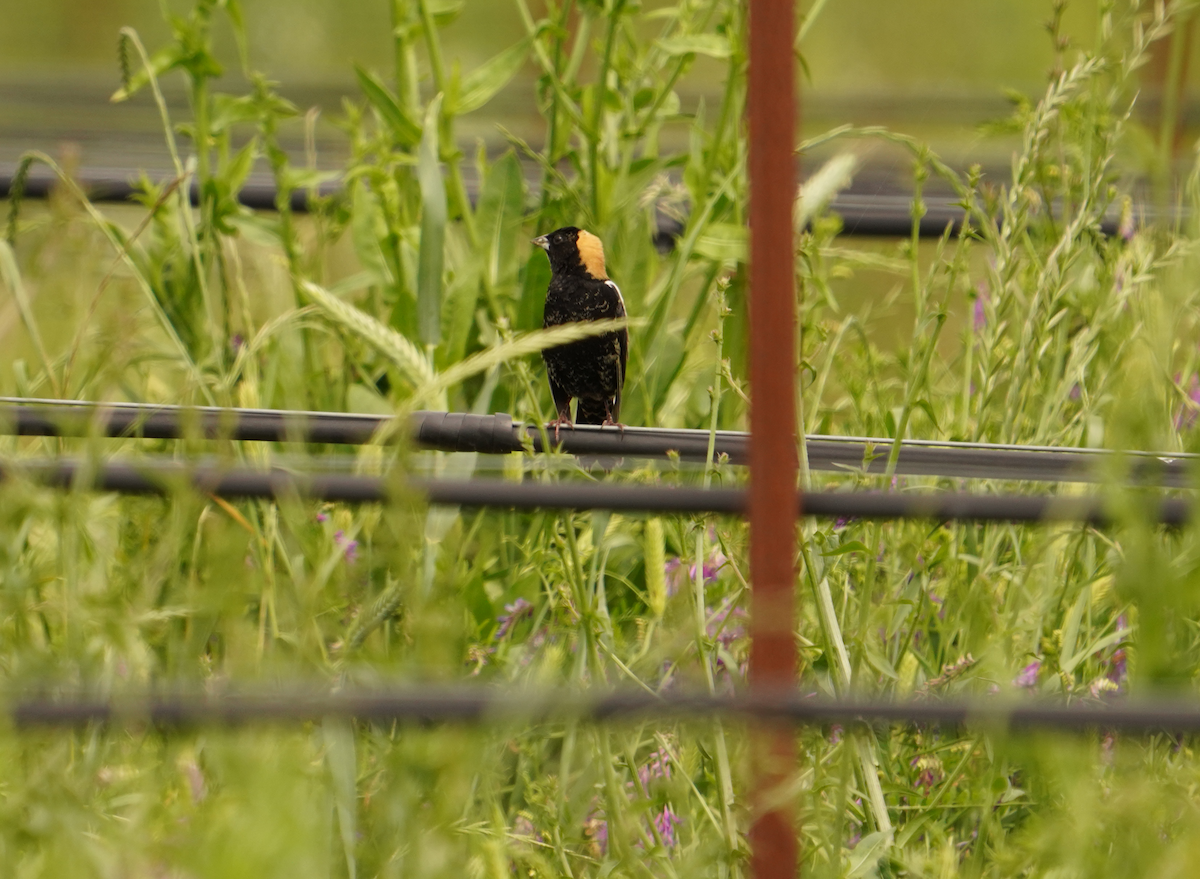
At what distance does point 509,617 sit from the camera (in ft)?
3.82

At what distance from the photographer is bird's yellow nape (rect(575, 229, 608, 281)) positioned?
1645 mm

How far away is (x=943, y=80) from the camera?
16.2 feet

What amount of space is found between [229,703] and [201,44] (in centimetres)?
127

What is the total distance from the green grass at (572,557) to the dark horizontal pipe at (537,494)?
0.09ft

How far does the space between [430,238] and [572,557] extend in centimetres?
70

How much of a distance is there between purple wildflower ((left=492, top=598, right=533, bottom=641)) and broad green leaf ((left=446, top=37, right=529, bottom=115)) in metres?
0.66

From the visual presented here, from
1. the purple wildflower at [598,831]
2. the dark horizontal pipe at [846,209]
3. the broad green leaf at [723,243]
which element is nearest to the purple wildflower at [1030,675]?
the purple wildflower at [598,831]

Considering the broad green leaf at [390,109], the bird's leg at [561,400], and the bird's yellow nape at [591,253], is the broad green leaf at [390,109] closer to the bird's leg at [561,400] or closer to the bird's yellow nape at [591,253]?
the bird's yellow nape at [591,253]

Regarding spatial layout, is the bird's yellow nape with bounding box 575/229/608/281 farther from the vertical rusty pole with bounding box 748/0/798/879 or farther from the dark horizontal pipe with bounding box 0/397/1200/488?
the vertical rusty pole with bounding box 748/0/798/879

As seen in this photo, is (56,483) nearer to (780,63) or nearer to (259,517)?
(780,63)

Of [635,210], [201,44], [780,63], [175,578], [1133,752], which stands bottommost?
[1133,752]

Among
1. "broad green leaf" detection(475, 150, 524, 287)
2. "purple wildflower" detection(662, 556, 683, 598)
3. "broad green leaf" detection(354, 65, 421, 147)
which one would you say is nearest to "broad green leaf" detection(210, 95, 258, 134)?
"broad green leaf" detection(354, 65, 421, 147)

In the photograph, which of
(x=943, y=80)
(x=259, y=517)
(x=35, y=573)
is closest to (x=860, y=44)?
(x=943, y=80)

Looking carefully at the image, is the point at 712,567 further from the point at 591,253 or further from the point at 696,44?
the point at 591,253
